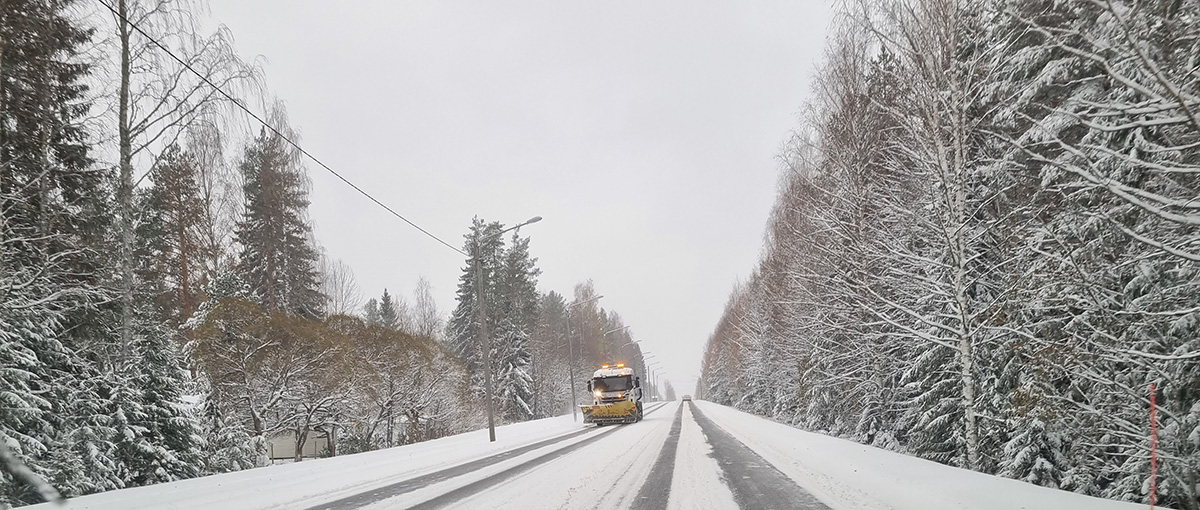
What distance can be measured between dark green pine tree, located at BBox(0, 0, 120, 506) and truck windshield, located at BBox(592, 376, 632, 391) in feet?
59.0

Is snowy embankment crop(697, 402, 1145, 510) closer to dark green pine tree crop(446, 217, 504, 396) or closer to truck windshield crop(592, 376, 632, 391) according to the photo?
truck windshield crop(592, 376, 632, 391)

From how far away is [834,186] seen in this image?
15023mm

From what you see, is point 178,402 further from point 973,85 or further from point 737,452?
point 973,85

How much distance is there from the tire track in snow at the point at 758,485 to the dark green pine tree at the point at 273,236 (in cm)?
2029

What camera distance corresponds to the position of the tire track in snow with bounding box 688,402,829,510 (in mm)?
6852

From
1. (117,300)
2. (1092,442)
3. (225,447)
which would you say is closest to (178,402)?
(117,300)

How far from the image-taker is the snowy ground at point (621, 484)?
6.89m

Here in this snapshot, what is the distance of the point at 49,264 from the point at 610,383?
2034cm

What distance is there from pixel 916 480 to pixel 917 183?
21.3 feet

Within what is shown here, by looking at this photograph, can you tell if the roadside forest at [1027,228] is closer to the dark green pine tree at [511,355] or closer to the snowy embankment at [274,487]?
the snowy embankment at [274,487]

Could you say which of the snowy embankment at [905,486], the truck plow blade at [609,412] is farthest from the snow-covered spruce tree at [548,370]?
the snowy embankment at [905,486]

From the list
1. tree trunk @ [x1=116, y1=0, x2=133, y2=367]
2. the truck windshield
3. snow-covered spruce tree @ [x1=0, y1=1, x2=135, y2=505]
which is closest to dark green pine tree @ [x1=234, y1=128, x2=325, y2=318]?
tree trunk @ [x1=116, y1=0, x2=133, y2=367]

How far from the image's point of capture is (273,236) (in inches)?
1006

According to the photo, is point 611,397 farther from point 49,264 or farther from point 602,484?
point 49,264
